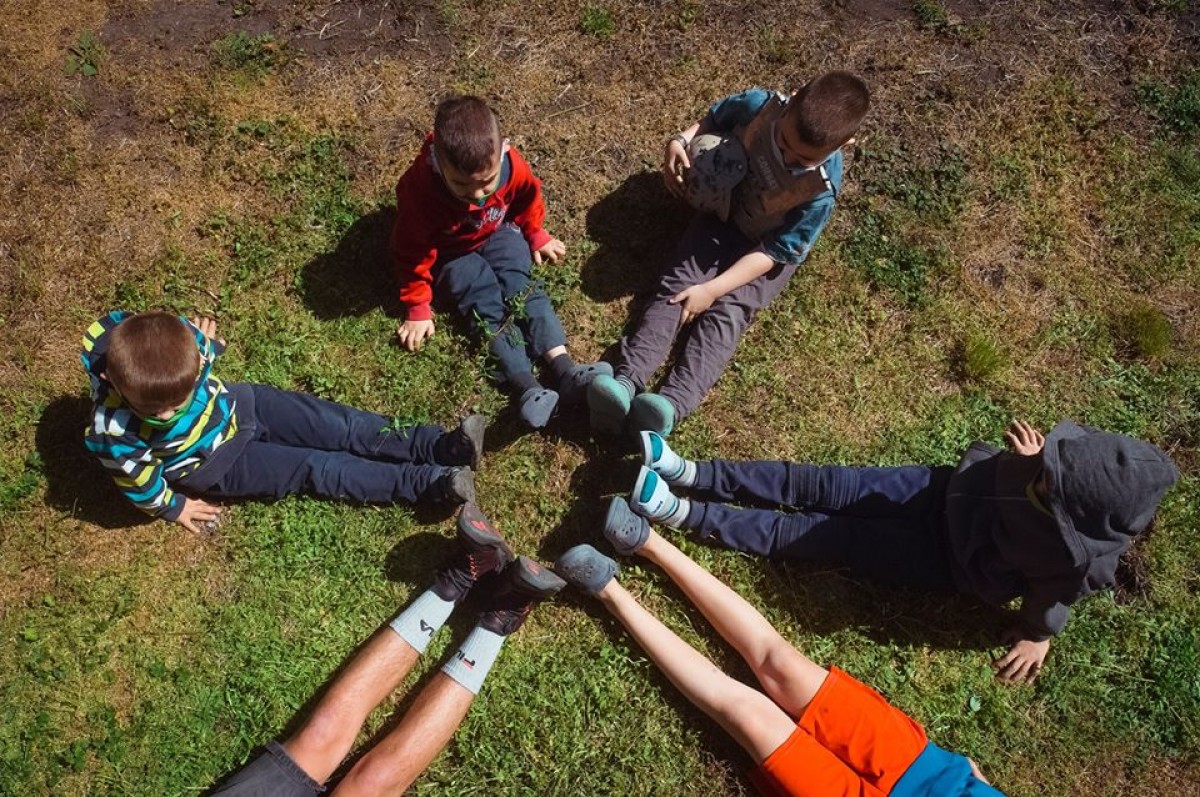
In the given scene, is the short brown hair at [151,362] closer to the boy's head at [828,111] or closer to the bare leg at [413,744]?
the bare leg at [413,744]

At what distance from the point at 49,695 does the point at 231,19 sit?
406 cm

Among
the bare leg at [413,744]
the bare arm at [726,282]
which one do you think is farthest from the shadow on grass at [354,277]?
the bare leg at [413,744]

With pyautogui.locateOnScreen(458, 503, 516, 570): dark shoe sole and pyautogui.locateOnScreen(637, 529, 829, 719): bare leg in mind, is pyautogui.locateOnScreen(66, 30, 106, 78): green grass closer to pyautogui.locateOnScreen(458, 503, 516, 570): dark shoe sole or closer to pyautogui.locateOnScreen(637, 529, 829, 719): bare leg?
pyautogui.locateOnScreen(458, 503, 516, 570): dark shoe sole

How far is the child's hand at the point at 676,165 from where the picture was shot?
15.9ft

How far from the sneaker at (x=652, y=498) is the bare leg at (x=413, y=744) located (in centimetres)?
124

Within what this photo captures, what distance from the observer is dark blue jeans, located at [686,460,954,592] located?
454cm

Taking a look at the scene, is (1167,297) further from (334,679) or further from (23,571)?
(23,571)

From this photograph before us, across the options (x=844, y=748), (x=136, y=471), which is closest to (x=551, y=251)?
(x=136, y=471)

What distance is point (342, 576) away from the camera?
4.64m

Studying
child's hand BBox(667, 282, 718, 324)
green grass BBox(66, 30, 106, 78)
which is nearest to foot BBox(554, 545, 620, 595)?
child's hand BBox(667, 282, 718, 324)

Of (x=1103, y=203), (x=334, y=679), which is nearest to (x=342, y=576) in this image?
(x=334, y=679)

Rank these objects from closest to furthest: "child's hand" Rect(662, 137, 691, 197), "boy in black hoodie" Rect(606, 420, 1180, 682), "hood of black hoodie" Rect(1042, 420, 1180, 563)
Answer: "hood of black hoodie" Rect(1042, 420, 1180, 563), "boy in black hoodie" Rect(606, 420, 1180, 682), "child's hand" Rect(662, 137, 691, 197)

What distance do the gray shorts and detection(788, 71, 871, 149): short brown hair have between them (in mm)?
3724

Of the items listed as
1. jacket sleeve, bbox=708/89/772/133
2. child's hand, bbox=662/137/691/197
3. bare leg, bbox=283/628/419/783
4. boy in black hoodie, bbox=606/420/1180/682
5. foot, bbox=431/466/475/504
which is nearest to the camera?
boy in black hoodie, bbox=606/420/1180/682
